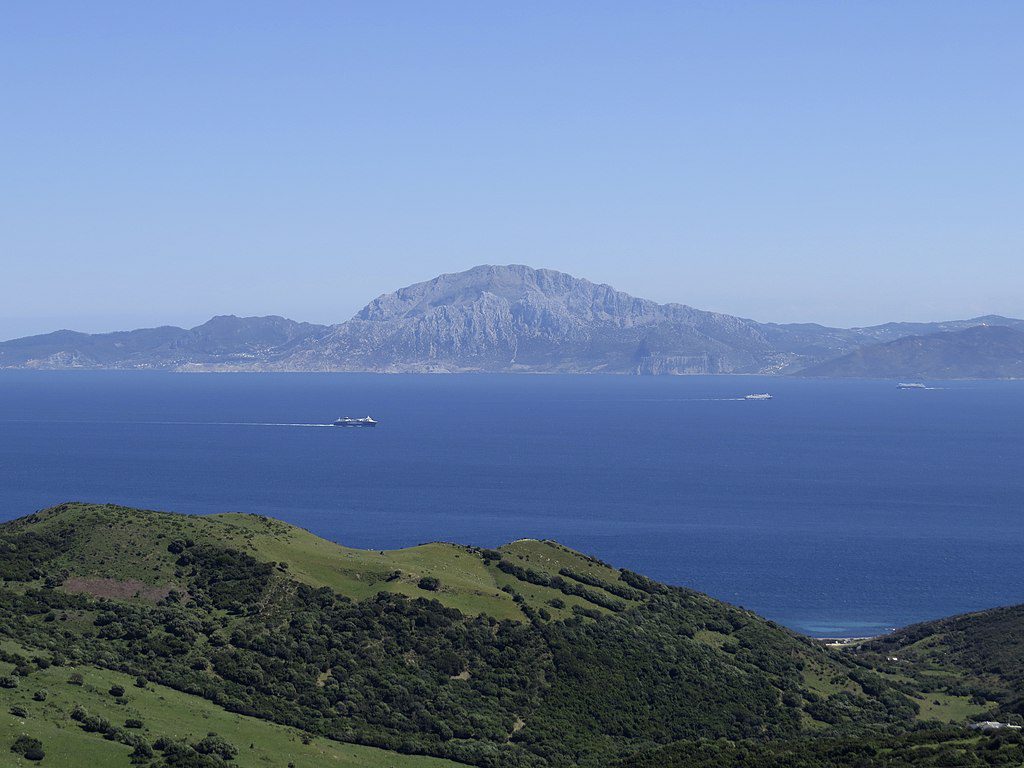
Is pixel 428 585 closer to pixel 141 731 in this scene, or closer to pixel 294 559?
pixel 294 559

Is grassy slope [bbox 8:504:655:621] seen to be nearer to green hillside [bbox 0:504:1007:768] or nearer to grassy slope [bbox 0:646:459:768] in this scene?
green hillside [bbox 0:504:1007:768]

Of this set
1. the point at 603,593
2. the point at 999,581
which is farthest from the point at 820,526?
the point at 603,593

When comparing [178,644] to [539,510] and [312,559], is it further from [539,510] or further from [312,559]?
[539,510]

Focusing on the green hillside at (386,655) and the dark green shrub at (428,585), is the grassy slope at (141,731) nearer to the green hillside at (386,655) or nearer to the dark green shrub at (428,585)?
the green hillside at (386,655)

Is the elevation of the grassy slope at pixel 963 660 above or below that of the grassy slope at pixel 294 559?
below

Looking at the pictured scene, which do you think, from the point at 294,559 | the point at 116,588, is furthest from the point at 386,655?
the point at 116,588

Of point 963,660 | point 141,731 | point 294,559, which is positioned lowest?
point 963,660

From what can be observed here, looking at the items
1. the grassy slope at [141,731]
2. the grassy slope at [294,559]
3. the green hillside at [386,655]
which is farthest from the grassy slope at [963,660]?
the grassy slope at [141,731]

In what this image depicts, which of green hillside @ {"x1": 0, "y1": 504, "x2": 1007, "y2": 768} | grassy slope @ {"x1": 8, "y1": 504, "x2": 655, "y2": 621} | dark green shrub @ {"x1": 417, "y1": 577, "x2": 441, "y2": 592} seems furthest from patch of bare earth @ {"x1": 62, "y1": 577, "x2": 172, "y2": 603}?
dark green shrub @ {"x1": 417, "y1": 577, "x2": 441, "y2": 592}
